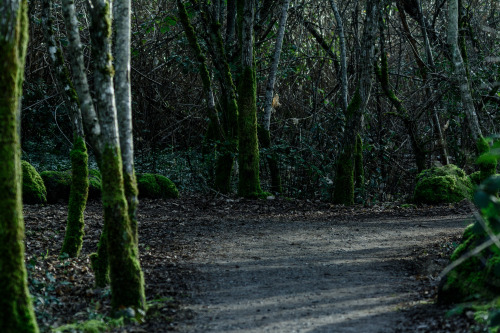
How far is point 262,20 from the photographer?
634 inches

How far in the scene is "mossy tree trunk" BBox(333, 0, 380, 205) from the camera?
13625 mm

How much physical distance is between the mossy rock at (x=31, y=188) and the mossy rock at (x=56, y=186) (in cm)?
23

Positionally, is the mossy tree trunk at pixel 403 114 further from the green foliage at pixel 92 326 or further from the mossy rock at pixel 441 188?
the green foliage at pixel 92 326

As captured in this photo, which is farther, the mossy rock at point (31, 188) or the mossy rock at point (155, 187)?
the mossy rock at point (155, 187)

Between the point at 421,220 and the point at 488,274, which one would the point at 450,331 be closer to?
the point at 488,274

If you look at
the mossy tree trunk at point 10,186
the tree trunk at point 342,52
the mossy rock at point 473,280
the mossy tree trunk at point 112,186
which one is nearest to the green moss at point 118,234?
the mossy tree trunk at point 112,186

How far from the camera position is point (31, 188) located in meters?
12.9

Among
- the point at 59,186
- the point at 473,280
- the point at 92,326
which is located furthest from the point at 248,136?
the point at 92,326

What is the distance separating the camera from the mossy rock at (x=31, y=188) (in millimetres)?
12906

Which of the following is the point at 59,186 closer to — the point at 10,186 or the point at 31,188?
the point at 31,188

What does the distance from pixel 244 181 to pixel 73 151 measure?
6.94 m

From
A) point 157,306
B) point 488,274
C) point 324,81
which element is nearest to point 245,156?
point 324,81

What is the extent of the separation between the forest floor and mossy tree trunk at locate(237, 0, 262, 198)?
120 centimetres

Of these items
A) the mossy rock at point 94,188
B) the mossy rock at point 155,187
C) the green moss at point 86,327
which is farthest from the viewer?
the mossy rock at point 155,187
